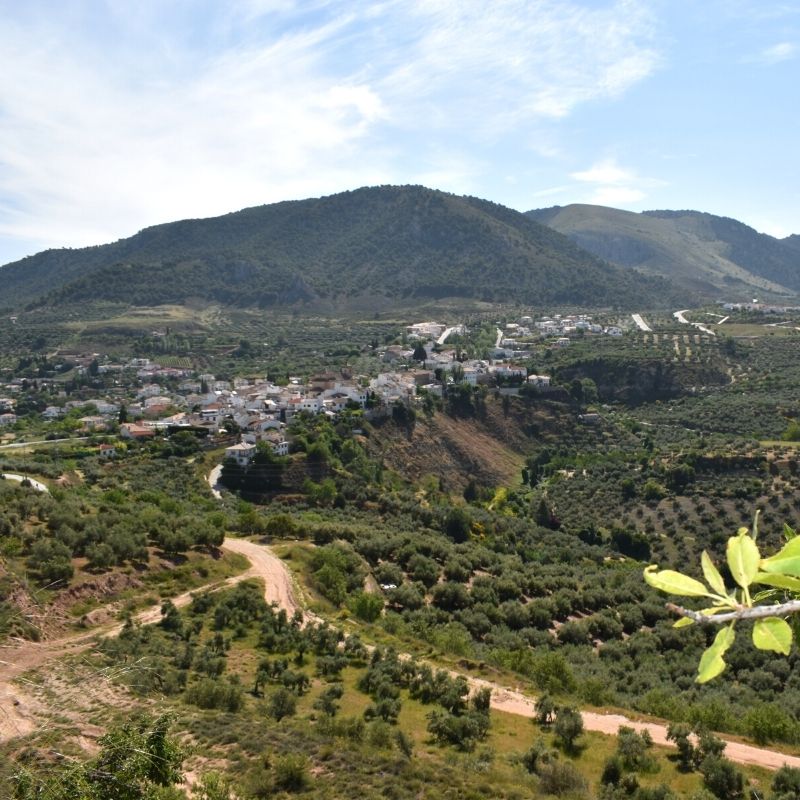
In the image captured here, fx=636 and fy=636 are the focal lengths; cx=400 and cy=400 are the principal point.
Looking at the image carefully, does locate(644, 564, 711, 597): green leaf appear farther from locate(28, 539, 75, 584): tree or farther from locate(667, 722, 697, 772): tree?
locate(28, 539, 75, 584): tree

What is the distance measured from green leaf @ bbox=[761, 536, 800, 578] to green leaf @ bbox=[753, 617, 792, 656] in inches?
6.4

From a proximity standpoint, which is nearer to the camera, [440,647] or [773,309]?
[440,647]

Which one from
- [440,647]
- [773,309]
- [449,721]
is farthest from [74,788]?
[773,309]

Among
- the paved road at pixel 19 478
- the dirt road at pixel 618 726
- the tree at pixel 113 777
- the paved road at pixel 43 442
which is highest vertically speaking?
the tree at pixel 113 777

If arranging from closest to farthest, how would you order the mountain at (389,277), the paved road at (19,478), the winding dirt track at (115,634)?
1. the winding dirt track at (115,634)
2. the paved road at (19,478)
3. the mountain at (389,277)

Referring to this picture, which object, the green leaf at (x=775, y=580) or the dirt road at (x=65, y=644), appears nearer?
the green leaf at (x=775, y=580)

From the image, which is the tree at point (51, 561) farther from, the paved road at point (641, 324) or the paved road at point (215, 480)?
the paved road at point (641, 324)

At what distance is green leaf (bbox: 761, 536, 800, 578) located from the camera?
1.98 meters

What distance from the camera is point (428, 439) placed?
55.2 m

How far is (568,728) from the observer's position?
13617 millimetres

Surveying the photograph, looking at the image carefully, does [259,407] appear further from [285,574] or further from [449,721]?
[449,721]

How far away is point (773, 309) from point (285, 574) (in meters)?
124

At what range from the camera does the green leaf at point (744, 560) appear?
6.75ft

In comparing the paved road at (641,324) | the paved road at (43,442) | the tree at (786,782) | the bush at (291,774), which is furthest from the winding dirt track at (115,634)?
the paved road at (641,324)
